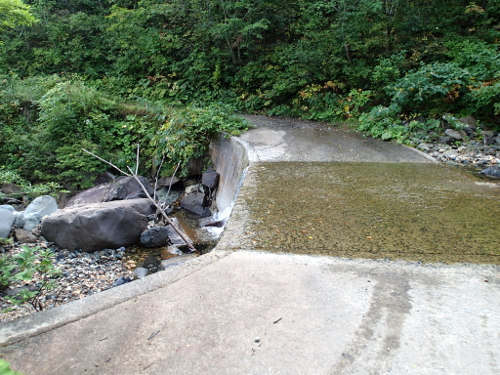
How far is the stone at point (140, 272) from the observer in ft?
14.5

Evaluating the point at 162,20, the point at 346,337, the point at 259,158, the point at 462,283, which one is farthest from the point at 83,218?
the point at 162,20

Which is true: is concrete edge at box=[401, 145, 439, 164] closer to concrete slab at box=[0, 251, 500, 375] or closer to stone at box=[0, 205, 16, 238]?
A: concrete slab at box=[0, 251, 500, 375]

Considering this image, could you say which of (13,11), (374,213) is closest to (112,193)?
(13,11)

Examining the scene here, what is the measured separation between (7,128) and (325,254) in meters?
9.17

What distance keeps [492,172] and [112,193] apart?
6.60 meters

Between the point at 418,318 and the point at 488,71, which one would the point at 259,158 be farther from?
the point at 488,71

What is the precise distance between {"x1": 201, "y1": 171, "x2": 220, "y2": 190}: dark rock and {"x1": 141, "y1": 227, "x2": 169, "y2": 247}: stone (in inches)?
74.6

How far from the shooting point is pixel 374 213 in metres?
3.60

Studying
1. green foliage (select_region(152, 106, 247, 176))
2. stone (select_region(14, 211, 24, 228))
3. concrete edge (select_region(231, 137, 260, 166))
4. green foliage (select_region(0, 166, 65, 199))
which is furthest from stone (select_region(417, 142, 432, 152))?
green foliage (select_region(0, 166, 65, 199))

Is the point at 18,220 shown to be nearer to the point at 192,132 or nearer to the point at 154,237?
the point at 154,237

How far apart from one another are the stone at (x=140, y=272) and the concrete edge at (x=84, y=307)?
6.49ft

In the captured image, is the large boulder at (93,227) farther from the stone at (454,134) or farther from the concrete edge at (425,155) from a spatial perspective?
the stone at (454,134)

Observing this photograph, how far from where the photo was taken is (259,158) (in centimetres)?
583

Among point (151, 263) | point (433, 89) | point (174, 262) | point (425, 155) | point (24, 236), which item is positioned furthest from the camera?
point (433, 89)
